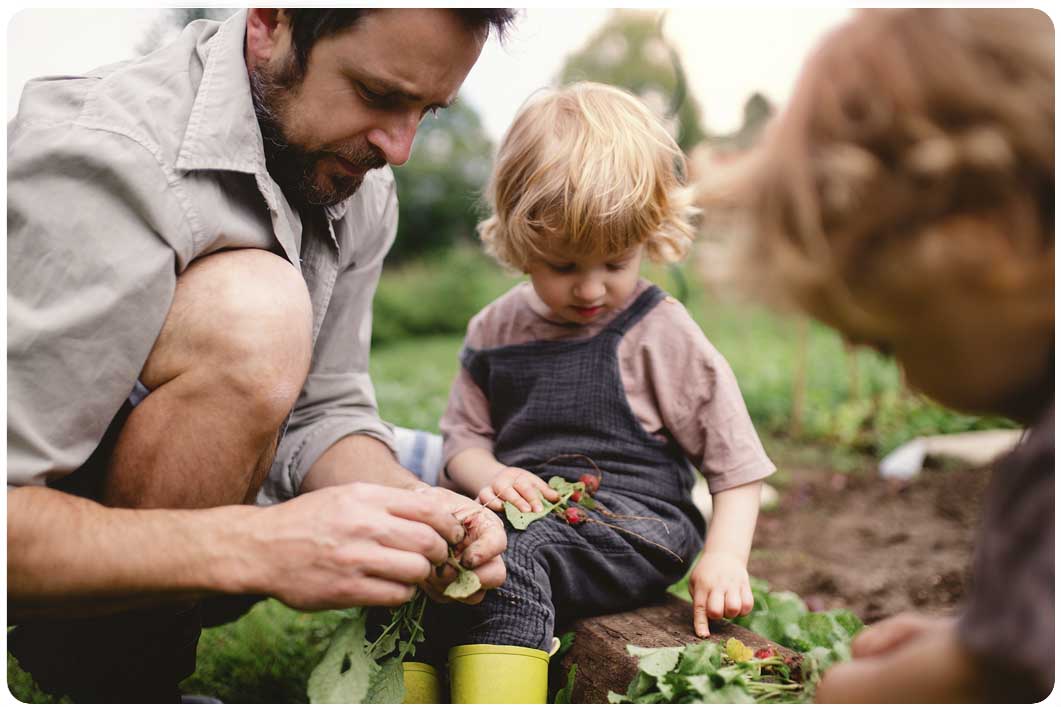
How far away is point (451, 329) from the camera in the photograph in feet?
40.4

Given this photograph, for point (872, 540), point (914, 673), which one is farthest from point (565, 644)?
point (872, 540)

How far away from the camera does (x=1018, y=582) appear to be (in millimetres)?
1035

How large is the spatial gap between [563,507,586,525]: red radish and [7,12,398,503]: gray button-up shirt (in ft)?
2.74

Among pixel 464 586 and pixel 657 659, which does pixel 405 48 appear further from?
pixel 657 659

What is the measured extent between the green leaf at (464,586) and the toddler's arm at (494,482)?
32 cm

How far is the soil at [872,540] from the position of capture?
3.37 m

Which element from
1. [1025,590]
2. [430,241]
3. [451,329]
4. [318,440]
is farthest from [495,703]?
[430,241]

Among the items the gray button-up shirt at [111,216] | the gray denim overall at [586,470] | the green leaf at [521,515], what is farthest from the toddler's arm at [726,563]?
the gray button-up shirt at [111,216]

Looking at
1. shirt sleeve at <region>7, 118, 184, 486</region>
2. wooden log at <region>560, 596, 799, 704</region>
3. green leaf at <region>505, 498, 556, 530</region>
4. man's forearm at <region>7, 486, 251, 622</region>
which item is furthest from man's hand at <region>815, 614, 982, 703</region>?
shirt sleeve at <region>7, 118, 184, 486</region>

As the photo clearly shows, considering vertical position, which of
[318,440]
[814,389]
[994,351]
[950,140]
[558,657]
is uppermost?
[950,140]

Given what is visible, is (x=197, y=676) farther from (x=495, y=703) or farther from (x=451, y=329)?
(x=451, y=329)

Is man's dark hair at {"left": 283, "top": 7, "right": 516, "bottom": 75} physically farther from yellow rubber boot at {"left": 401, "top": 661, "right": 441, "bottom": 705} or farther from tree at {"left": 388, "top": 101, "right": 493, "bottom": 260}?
tree at {"left": 388, "top": 101, "right": 493, "bottom": 260}

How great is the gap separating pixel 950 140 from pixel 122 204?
1447 millimetres

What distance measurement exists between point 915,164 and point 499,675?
1.23 metres
